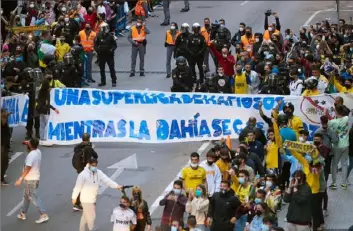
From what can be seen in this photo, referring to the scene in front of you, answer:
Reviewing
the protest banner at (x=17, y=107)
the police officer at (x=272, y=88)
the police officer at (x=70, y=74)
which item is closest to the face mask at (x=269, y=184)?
the police officer at (x=272, y=88)

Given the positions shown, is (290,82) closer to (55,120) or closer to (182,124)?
(182,124)

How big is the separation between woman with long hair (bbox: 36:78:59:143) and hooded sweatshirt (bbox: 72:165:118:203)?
17.7 feet

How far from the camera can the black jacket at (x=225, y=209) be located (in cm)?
1806

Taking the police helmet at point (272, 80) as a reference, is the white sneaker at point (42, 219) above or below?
below

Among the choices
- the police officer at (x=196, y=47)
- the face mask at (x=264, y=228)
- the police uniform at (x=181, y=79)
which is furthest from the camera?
the police officer at (x=196, y=47)

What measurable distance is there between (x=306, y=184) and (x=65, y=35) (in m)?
13.7

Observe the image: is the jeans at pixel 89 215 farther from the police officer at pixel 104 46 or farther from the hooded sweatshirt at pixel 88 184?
the police officer at pixel 104 46

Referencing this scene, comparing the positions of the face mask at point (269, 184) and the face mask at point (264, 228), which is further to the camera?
the face mask at point (269, 184)

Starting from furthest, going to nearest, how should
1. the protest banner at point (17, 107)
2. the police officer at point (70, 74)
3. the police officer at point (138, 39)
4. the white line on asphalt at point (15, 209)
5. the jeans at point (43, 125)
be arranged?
the police officer at point (138, 39)
the police officer at point (70, 74)
the protest banner at point (17, 107)
the jeans at point (43, 125)
the white line on asphalt at point (15, 209)

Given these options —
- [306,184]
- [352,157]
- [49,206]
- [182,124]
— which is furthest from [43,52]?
[306,184]

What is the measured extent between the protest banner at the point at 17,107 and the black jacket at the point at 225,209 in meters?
8.25

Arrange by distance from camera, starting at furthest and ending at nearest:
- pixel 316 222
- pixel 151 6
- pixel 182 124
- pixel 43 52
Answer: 1. pixel 151 6
2. pixel 43 52
3. pixel 182 124
4. pixel 316 222

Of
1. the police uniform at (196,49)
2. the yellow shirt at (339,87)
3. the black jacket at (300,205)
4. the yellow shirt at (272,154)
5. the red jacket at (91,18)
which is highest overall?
the red jacket at (91,18)

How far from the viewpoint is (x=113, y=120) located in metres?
24.7
